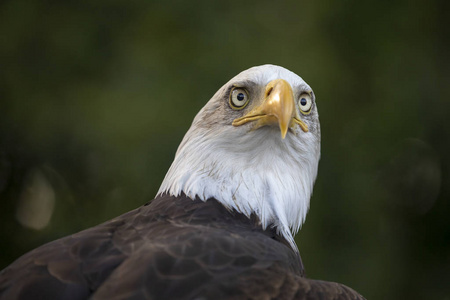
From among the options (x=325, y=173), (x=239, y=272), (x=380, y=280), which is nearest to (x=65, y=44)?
(x=325, y=173)

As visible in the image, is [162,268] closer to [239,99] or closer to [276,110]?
[276,110]

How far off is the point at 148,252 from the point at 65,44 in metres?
4.92

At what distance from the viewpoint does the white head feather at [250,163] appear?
3.32 m

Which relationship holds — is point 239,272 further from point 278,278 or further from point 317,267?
point 317,267

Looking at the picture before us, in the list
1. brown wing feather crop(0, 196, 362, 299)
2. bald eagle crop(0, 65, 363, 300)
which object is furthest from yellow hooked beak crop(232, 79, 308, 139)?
brown wing feather crop(0, 196, 362, 299)

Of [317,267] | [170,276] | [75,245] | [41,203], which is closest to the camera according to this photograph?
[170,276]

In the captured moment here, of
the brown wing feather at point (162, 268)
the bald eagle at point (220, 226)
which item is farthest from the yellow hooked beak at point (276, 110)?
the brown wing feather at point (162, 268)

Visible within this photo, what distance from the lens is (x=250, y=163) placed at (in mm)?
3467

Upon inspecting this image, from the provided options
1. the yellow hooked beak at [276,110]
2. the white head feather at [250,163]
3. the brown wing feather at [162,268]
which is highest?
the yellow hooked beak at [276,110]

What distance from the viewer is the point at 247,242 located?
276 centimetres

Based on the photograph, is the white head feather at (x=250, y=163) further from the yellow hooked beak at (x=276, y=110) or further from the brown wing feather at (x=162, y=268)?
the brown wing feather at (x=162, y=268)

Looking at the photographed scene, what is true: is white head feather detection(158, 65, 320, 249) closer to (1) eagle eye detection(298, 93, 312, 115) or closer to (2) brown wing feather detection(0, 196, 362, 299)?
(1) eagle eye detection(298, 93, 312, 115)

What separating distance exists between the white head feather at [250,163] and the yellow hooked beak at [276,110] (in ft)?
0.17

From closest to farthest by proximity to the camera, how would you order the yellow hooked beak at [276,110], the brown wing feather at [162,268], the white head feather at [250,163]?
1. the brown wing feather at [162,268]
2. the yellow hooked beak at [276,110]
3. the white head feather at [250,163]
